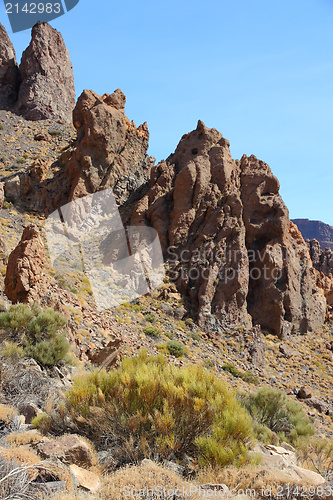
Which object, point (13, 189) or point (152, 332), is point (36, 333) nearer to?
point (152, 332)

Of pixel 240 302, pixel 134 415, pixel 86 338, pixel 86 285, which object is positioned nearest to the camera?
pixel 134 415

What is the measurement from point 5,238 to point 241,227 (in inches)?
544

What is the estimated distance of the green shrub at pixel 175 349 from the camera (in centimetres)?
1555

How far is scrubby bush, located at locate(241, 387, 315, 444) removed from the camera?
860cm

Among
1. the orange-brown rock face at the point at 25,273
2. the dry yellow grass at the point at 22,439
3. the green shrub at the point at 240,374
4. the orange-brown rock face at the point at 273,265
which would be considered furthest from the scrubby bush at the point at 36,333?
the orange-brown rock face at the point at 273,265

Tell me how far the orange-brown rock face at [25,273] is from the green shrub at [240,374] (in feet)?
32.9

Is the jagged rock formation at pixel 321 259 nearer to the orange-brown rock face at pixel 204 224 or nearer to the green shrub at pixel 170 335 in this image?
the orange-brown rock face at pixel 204 224

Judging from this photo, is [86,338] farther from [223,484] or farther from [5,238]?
[5,238]

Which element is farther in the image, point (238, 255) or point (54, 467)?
point (238, 255)

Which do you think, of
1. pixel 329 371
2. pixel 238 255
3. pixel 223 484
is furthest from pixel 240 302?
pixel 223 484

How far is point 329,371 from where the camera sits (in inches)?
782

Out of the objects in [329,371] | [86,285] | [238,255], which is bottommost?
[329,371]

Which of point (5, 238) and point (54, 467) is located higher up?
point (5, 238)

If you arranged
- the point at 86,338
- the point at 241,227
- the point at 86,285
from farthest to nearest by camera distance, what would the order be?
the point at 241,227 < the point at 86,285 < the point at 86,338
